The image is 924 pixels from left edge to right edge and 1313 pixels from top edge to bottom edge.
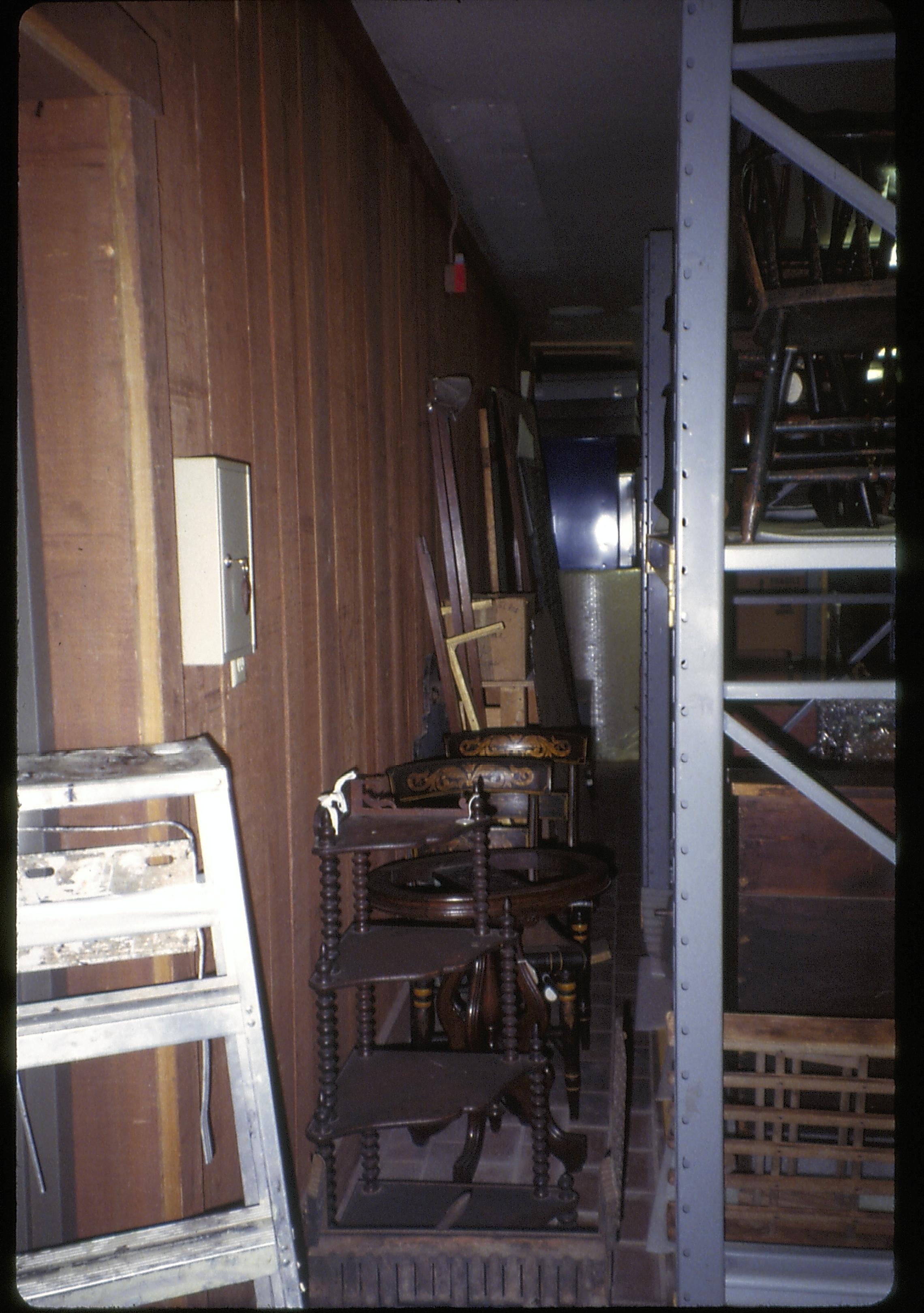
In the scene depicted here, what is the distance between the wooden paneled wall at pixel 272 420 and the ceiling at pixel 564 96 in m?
0.21

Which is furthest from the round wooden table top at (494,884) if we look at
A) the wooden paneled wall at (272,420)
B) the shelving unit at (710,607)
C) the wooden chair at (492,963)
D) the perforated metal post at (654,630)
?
the perforated metal post at (654,630)

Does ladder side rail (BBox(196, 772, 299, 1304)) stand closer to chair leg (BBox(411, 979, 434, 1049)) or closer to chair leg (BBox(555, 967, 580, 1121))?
chair leg (BBox(411, 979, 434, 1049))

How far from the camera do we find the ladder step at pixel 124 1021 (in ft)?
4.08

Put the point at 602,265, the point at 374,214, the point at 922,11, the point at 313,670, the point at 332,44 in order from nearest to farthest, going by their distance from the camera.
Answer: the point at 922,11
the point at 313,670
the point at 332,44
the point at 374,214
the point at 602,265

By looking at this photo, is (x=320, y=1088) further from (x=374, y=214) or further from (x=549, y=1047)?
(x=374, y=214)

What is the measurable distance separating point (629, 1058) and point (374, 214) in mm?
3025

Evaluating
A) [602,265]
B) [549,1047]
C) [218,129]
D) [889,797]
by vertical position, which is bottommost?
[549,1047]

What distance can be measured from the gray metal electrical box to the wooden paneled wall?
4cm

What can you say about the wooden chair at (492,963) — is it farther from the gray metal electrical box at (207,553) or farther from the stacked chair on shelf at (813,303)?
the stacked chair on shelf at (813,303)

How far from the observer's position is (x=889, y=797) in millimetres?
2252

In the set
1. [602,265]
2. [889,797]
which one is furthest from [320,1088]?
[602,265]

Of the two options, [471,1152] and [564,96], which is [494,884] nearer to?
[471,1152]

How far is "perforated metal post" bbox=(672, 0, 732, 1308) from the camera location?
171 centimetres

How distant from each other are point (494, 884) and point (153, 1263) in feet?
5.05
